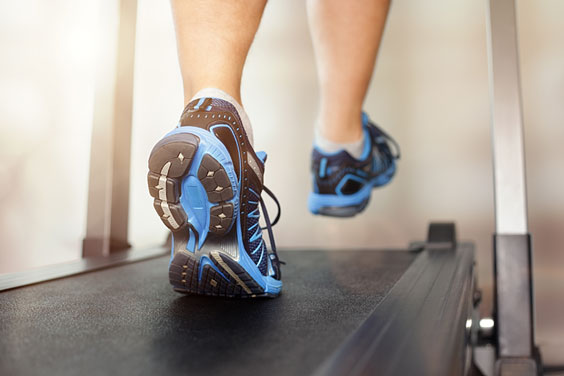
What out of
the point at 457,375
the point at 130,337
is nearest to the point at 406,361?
Answer: the point at 457,375

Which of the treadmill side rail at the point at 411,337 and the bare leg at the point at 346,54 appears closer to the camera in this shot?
the treadmill side rail at the point at 411,337

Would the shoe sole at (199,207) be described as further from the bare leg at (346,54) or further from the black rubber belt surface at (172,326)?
the bare leg at (346,54)

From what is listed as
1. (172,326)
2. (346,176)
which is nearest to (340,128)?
(346,176)

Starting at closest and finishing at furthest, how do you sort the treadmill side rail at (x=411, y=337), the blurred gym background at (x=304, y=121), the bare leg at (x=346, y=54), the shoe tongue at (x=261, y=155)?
the treadmill side rail at (x=411, y=337)
the shoe tongue at (x=261, y=155)
the bare leg at (x=346, y=54)
the blurred gym background at (x=304, y=121)

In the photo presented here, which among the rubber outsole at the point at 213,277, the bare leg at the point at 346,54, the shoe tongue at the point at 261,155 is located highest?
the bare leg at the point at 346,54

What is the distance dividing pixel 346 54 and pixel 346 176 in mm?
342

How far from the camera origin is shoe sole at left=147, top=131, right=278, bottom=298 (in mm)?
644

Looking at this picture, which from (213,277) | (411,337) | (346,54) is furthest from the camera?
(346,54)

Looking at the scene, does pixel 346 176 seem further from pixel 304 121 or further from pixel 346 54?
pixel 304 121

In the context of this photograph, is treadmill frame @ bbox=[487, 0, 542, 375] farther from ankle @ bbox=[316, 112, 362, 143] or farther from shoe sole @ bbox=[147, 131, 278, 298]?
shoe sole @ bbox=[147, 131, 278, 298]

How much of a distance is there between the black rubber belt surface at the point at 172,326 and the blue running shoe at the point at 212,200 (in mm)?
43

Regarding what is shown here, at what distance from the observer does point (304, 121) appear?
81.4 inches

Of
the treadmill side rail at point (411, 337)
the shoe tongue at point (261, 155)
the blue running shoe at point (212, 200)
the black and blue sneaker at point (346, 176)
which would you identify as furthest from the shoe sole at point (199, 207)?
the black and blue sneaker at point (346, 176)

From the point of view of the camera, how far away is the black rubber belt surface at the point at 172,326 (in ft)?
1.47
